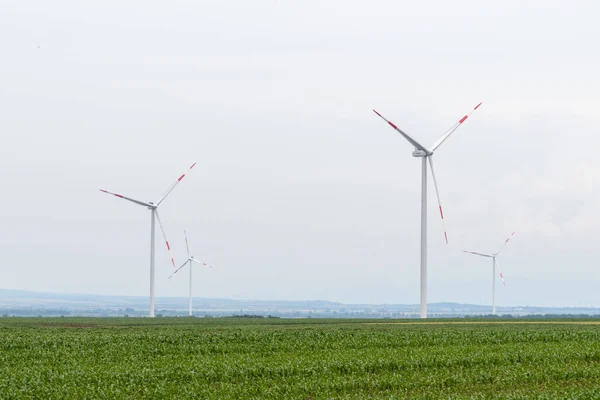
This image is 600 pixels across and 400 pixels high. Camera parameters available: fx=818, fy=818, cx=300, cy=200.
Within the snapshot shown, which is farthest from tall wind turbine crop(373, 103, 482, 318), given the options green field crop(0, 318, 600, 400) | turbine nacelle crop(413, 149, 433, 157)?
green field crop(0, 318, 600, 400)

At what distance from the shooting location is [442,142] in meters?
91.5

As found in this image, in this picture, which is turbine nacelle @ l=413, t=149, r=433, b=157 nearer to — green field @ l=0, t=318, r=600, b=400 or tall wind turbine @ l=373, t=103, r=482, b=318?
tall wind turbine @ l=373, t=103, r=482, b=318

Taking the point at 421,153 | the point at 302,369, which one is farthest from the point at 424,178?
the point at 302,369

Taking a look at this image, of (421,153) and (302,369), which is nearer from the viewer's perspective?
(302,369)

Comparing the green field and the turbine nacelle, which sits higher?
the turbine nacelle

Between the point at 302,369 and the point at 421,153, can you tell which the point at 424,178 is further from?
the point at 302,369

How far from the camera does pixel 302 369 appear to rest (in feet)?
101

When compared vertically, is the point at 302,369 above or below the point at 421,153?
below

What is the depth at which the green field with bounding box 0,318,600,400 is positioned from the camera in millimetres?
27453

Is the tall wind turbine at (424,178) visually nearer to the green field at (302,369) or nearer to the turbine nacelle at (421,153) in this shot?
the turbine nacelle at (421,153)

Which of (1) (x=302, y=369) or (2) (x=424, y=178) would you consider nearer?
(1) (x=302, y=369)

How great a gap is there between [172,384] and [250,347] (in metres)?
11.9

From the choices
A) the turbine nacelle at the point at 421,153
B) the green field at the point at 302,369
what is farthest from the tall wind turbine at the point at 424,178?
the green field at the point at 302,369

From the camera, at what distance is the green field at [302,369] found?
90.1ft
